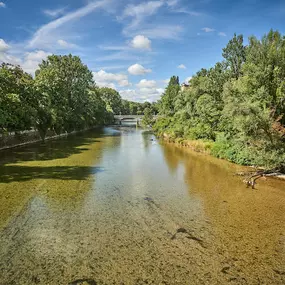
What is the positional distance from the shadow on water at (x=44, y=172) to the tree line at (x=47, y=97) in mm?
7844

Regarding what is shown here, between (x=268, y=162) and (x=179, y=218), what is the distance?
32.7 ft

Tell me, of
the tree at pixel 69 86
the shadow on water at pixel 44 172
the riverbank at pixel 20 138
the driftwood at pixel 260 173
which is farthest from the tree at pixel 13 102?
the driftwood at pixel 260 173

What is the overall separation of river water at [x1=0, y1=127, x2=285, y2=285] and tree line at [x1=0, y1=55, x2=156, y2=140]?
12.7m

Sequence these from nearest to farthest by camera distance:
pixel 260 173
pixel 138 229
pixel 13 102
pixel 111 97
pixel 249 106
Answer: pixel 138 229 → pixel 249 106 → pixel 260 173 → pixel 13 102 → pixel 111 97

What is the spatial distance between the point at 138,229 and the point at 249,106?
1153cm

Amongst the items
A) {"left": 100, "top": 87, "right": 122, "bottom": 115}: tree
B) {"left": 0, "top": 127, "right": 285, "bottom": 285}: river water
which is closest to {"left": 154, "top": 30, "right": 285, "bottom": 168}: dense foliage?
{"left": 0, "top": 127, "right": 285, "bottom": 285}: river water

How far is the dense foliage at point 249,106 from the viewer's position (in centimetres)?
1670

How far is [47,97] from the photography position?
129ft

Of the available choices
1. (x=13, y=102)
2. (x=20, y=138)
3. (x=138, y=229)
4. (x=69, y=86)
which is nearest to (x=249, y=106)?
(x=138, y=229)

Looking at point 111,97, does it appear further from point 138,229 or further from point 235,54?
point 138,229

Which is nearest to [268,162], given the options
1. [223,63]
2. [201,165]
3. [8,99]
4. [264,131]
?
[264,131]

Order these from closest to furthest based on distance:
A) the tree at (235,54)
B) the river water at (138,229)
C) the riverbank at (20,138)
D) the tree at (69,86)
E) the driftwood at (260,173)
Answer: the river water at (138,229) < the driftwood at (260,173) < the riverbank at (20,138) < the tree at (235,54) < the tree at (69,86)

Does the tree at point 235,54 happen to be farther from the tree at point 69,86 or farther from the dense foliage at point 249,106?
the tree at point 69,86

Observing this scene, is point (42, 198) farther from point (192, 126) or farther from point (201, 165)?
point (192, 126)
